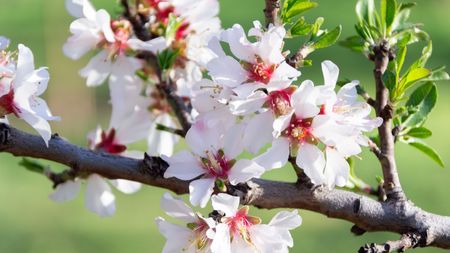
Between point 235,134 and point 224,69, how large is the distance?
0.17 ft

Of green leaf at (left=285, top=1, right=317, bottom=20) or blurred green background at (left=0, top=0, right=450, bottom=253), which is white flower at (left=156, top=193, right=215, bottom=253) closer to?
green leaf at (left=285, top=1, right=317, bottom=20)

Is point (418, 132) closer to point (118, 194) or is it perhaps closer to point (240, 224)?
point (240, 224)

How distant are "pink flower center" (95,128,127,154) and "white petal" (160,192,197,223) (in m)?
0.22

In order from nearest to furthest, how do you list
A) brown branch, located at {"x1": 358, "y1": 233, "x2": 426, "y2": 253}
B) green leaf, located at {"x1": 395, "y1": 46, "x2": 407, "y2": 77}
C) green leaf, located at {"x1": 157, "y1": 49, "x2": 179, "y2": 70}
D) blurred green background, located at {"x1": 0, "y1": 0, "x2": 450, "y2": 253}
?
1. brown branch, located at {"x1": 358, "y1": 233, "x2": 426, "y2": 253}
2. green leaf, located at {"x1": 395, "y1": 46, "x2": 407, "y2": 77}
3. green leaf, located at {"x1": 157, "y1": 49, "x2": 179, "y2": 70}
4. blurred green background, located at {"x1": 0, "y1": 0, "x2": 450, "y2": 253}

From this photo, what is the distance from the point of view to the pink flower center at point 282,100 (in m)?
0.67

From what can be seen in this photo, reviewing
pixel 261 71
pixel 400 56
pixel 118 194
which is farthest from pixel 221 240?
pixel 118 194

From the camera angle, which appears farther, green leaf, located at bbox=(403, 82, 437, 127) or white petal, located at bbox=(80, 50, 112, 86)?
white petal, located at bbox=(80, 50, 112, 86)

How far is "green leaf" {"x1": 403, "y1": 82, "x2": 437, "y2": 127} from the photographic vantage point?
0.81 m

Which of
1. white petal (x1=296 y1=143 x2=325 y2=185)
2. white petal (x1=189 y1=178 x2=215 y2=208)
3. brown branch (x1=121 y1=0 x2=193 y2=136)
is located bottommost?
brown branch (x1=121 y1=0 x2=193 y2=136)

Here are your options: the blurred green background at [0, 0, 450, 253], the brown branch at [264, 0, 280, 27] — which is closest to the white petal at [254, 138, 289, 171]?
the brown branch at [264, 0, 280, 27]

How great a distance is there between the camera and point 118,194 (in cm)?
377

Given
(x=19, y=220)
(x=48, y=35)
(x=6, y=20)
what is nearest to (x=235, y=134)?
(x=19, y=220)

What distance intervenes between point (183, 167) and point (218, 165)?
1.1 inches

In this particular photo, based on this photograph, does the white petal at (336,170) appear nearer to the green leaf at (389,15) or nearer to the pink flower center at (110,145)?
the green leaf at (389,15)
